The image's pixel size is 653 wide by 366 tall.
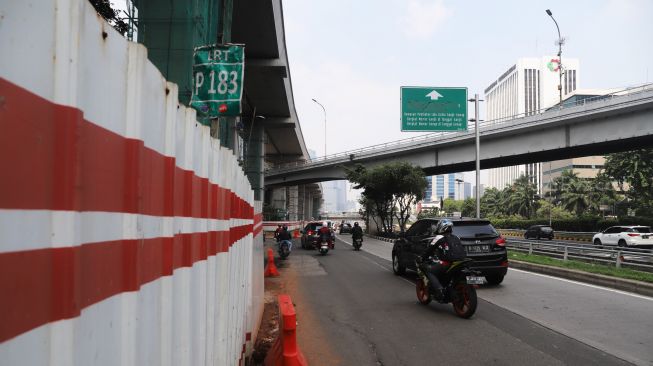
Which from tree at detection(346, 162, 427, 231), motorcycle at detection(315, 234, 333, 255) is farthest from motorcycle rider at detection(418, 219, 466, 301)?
tree at detection(346, 162, 427, 231)

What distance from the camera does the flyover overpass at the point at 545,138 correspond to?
25.2 meters

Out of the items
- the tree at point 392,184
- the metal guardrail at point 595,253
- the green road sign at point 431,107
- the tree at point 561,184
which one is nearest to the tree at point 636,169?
the tree at point 392,184

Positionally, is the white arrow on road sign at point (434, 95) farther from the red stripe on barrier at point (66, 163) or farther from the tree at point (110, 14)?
the red stripe on barrier at point (66, 163)

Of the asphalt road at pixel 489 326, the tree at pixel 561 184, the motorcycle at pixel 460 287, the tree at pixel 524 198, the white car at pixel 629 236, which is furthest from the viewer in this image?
the tree at pixel 524 198

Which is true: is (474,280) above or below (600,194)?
below

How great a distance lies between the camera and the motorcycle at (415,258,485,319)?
26.9ft

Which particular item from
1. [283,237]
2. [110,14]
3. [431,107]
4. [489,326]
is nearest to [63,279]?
[489,326]

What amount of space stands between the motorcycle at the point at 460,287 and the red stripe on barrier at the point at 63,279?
7.33 meters

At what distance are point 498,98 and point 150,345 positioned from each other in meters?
108

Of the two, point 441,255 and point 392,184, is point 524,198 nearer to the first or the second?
point 392,184

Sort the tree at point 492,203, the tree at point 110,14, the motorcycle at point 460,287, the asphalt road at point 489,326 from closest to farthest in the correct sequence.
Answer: the asphalt road at point 489,326
the motorcycle at point 460,287
the tree at point 110,14
the tree at point 492,203

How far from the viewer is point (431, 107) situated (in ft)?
80.8

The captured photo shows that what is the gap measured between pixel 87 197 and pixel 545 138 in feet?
104

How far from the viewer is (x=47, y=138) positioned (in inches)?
42.2
